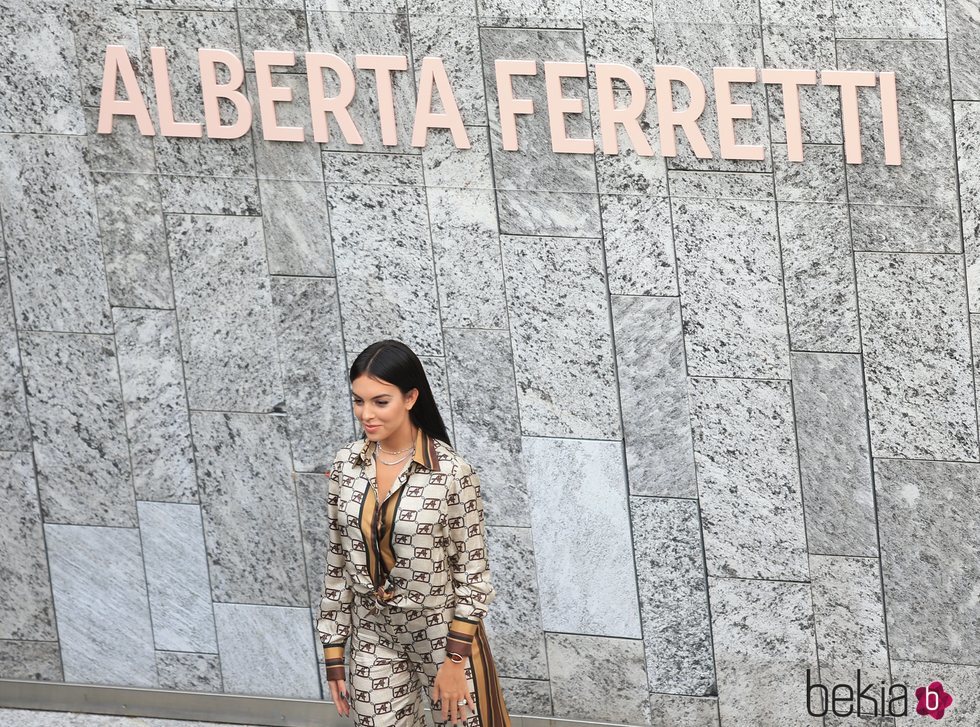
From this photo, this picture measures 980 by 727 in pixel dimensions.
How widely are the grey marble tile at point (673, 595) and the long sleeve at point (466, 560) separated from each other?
1.16 metres

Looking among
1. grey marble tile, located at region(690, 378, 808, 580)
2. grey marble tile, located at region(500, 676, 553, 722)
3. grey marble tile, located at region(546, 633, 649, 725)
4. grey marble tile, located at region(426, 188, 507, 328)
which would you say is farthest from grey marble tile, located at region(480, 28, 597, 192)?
grey marble tile, located at region(500, 676, 553, 722)

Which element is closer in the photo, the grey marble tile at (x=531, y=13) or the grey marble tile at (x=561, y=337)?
the grey marble tile at (x=531, y=13)

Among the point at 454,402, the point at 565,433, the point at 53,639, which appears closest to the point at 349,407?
the point at 454,402

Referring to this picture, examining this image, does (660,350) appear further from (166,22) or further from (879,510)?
(166,22)

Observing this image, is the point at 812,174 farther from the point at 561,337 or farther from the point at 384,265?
the point at 384,265

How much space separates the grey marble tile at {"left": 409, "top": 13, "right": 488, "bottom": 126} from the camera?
5562mm

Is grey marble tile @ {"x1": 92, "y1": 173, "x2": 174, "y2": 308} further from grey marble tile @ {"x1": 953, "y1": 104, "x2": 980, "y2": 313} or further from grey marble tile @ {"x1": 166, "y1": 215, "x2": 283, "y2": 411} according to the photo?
grey marble tile @ {"x1": 953, "y1": 104, "x2": 980, "y2": 313}

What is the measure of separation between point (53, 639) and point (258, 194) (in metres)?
2.06

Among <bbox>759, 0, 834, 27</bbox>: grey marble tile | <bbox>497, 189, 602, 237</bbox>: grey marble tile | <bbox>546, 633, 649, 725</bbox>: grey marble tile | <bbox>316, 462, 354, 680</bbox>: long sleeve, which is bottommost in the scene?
<bbox>546, 633, 649, 725</bbox>: grey marble tile

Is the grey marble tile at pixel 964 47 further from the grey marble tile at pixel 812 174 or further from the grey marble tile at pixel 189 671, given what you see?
the grey marble tile at pixel 189 671

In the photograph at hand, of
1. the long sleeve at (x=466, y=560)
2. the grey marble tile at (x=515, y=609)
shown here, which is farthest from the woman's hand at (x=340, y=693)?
the grey marble tile at (x=515, y=609)

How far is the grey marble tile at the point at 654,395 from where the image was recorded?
223 inches

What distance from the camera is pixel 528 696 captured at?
6.24 meters

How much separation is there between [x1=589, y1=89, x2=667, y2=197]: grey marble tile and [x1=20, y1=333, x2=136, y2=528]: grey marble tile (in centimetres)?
199
